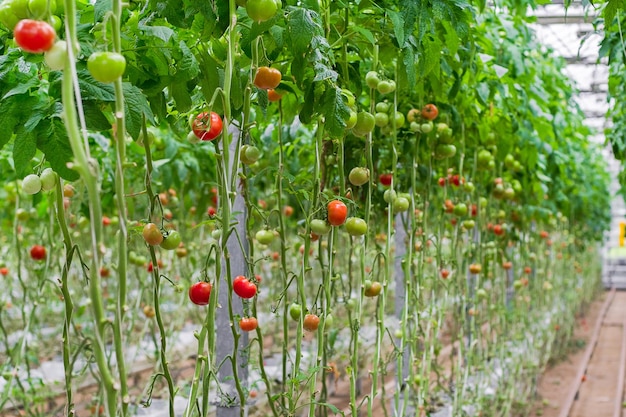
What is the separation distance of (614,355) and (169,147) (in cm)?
614

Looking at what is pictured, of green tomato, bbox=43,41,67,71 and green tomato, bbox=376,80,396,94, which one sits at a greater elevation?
green tomato, bbox=376,80,396,94

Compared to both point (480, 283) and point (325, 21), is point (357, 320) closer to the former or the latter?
point (325, 21)

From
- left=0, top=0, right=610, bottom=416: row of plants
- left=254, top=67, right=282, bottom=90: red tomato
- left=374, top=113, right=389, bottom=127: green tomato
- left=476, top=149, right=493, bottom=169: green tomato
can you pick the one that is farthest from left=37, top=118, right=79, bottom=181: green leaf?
left=476, top=149, right=493, bottom=169: green tomato

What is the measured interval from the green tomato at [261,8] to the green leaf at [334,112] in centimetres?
25

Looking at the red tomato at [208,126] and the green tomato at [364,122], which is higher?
the green tomato at [364,122]

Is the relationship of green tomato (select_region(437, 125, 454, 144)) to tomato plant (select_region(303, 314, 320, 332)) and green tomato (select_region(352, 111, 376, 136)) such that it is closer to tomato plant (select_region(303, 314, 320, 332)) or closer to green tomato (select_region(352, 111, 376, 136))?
green tomato (select_region(352, 111, 376, 136))

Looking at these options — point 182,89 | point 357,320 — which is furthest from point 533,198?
point 182,89

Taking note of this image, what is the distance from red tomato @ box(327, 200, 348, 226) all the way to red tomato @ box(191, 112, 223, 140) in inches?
13.9

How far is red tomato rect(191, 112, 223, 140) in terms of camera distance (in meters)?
1.00

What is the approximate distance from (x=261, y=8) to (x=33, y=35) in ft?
1.28

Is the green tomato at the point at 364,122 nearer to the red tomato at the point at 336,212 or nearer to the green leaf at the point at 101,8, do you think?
the red tomato at the point at 336,212

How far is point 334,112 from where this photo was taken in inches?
48.0

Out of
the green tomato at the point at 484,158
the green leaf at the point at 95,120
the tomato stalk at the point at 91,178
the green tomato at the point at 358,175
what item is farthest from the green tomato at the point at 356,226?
the green tomato at the point at 484,158

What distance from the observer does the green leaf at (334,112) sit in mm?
1217
